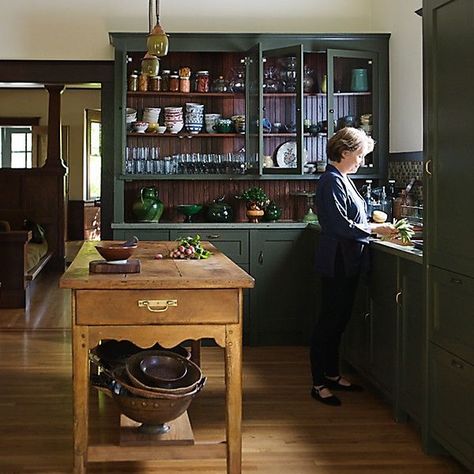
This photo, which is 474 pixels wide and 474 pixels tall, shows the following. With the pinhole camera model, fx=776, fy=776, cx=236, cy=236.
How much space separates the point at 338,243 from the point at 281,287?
1564 millimetres

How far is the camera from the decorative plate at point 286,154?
6001 mm

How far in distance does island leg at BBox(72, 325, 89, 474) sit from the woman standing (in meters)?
1.61

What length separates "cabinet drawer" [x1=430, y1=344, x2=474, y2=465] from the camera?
9.68 ft

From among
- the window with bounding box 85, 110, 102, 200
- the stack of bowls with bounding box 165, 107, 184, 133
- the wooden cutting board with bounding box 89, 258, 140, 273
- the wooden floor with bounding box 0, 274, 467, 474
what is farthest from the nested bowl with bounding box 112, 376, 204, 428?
the window with bounding box 85, 110, 102, 200

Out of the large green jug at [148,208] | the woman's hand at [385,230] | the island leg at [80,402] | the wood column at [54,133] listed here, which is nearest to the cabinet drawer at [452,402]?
the woman's hand at [385,230]

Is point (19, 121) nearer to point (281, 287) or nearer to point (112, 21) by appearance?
point (112, 21)

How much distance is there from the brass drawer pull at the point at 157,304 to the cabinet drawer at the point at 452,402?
3.73 ft

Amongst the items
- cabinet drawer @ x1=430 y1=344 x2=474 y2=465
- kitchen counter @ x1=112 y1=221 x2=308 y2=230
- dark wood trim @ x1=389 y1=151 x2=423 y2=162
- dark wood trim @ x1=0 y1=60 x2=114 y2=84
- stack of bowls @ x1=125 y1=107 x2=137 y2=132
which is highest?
dark wood trim @ x1=0 y1=60 x2=114 y2=84

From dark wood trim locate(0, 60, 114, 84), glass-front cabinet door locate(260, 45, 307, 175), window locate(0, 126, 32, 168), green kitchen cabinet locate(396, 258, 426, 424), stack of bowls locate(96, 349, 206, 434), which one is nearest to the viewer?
stack of bowls locate(96, 349, 206, 434)

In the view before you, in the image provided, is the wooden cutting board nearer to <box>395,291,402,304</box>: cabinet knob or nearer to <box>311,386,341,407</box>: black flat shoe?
<box>395,291,402,304</box>: cabinet knob

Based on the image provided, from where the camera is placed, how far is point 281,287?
18.6 ft

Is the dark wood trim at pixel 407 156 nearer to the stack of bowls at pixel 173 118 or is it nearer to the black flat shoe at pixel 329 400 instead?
the stack of bowls at pixel 173 118

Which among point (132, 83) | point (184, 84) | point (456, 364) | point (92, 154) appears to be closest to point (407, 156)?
point (184, 84)

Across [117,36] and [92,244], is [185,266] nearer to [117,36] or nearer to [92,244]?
[92,244]
